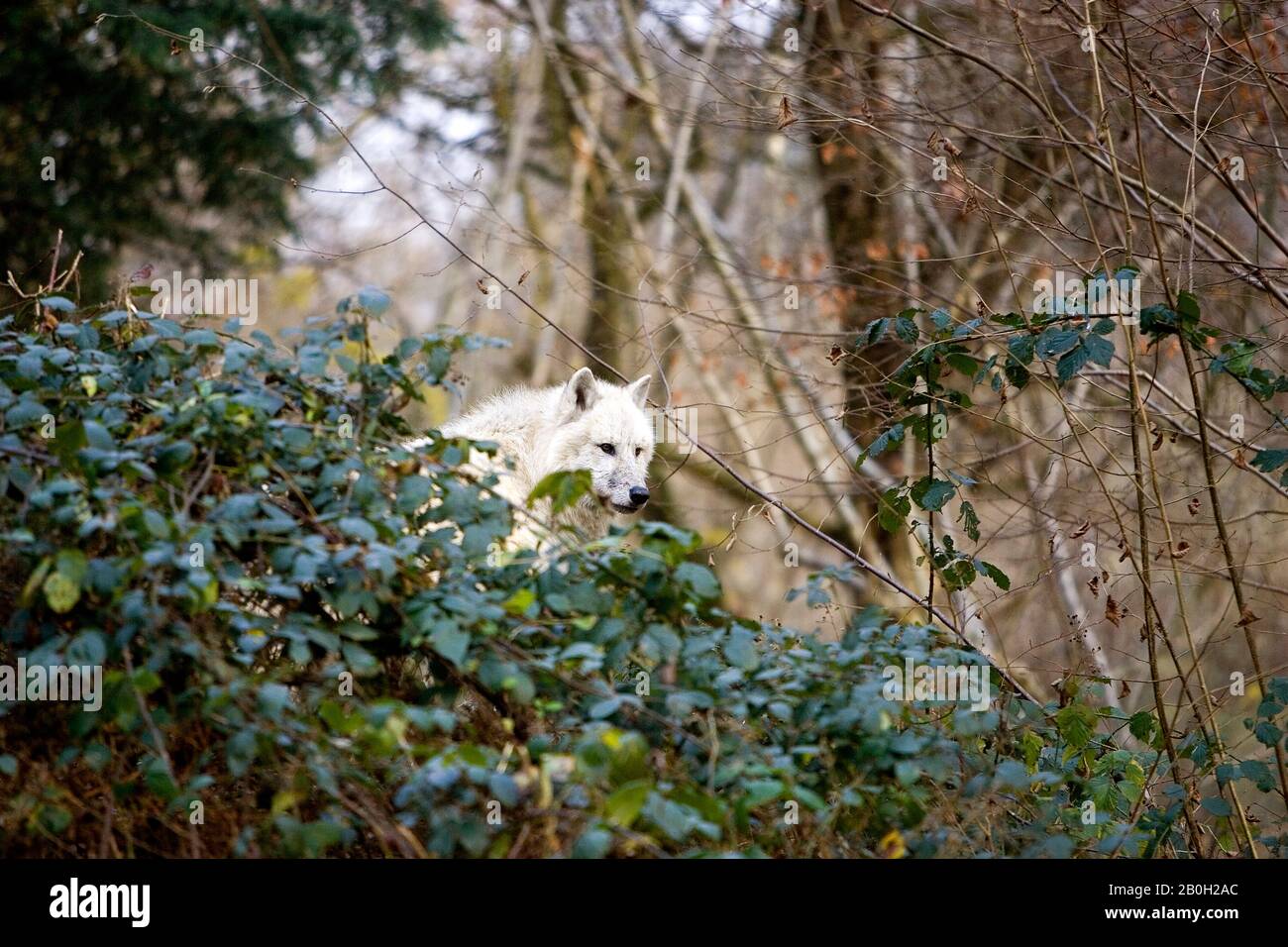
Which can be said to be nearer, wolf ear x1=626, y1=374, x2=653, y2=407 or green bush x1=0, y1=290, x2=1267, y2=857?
green bush x1=0, y1=290, x2=1267, y2=857

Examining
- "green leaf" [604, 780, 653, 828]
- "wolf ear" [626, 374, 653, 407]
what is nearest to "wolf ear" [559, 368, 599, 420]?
"wolf ear" [626, 374, 653, 407]

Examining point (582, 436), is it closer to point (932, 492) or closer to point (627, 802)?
point (932, 492)

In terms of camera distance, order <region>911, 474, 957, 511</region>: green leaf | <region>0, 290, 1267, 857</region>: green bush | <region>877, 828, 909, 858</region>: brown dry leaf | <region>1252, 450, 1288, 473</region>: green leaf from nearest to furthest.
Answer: <region>0, 290, 1267, 857</region>: green bush
<region>877, 828, 909, 858</region>: brown dry leaf
<region>1252, 450, 1288, 473</region>: green leaf
<region>911, 474, 957, 511</region>: green leaf

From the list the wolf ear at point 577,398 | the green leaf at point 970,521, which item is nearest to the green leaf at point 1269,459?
the green leaf at point 970,521

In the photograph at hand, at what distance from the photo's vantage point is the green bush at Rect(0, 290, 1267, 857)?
3756 millimetres

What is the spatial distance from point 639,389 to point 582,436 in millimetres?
621

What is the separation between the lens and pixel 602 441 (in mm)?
8195

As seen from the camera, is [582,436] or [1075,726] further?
[582,436]

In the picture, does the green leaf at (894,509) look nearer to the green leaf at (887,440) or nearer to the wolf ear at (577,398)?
the green leaf at (887,440)

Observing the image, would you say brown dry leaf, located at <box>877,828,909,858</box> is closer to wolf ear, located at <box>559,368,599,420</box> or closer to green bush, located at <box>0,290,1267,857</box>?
green bush, located at <box>0,290,1267,857</box>

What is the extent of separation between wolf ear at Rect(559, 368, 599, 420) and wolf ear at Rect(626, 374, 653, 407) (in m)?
0.29

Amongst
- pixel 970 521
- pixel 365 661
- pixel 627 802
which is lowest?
pixel 627 802

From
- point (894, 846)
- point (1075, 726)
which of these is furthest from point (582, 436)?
point (894, 846)

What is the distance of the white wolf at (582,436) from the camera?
8.05m
